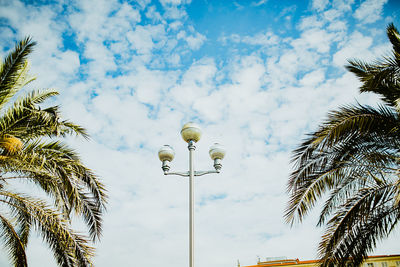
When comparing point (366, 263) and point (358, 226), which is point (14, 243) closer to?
point (358, 226)

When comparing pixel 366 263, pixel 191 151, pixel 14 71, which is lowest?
pixel 191 151

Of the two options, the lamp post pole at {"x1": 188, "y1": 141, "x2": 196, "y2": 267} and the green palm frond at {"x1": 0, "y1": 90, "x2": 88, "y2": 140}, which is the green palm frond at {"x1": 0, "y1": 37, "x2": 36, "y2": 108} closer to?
the green palm frond at {"x1": 0, "y1": 90, "x2": 88, "y2": 140}

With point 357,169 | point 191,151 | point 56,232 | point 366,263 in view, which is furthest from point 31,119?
point 366,263

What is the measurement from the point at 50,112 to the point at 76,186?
6.37 ft

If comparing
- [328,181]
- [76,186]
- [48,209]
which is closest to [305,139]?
[328,181]

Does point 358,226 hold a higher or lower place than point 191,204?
lower

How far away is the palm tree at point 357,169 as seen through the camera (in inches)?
297

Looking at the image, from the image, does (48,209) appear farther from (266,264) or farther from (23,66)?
(266,264)

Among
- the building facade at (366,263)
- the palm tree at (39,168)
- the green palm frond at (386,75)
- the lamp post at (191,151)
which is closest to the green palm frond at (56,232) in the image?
the palm tree at (39,168)

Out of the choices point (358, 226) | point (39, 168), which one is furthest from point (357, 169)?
point (39, 168)

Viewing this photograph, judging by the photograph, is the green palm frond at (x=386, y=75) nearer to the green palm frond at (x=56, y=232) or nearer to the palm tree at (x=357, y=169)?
the palm tree at (x=357, y=169)

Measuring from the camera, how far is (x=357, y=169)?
26.2 ft

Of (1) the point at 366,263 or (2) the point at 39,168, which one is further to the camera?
(1) the point at 366,263

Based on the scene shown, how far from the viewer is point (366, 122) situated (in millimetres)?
7543
